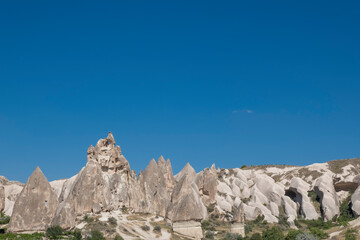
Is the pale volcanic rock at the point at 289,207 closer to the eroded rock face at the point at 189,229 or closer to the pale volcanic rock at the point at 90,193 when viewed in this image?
the pale volcanic rock at the point at 90,193

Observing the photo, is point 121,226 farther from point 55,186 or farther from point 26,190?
point 55,186

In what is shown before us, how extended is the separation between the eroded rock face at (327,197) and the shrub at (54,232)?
38.9 metres

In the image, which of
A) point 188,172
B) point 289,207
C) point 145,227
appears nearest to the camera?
point 145,227

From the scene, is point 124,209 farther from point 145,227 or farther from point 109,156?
point 145,227

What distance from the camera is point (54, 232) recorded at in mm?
34281

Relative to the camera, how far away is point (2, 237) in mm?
33469

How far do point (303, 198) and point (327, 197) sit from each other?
3.59 m

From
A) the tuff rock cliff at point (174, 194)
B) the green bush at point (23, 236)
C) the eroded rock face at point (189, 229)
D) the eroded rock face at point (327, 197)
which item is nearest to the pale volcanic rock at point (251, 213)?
the tuff rock cliff at point (174, 194)

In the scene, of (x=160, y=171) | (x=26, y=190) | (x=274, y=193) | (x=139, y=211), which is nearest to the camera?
(x=26, y=190)

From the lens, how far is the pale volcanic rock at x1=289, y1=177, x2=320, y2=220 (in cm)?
6200

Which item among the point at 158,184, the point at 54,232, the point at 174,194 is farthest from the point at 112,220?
the point at 158,184

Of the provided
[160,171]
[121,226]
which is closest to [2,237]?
[121,226]

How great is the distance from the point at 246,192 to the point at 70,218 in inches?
1499

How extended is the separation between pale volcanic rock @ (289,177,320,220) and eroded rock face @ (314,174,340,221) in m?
1.49
